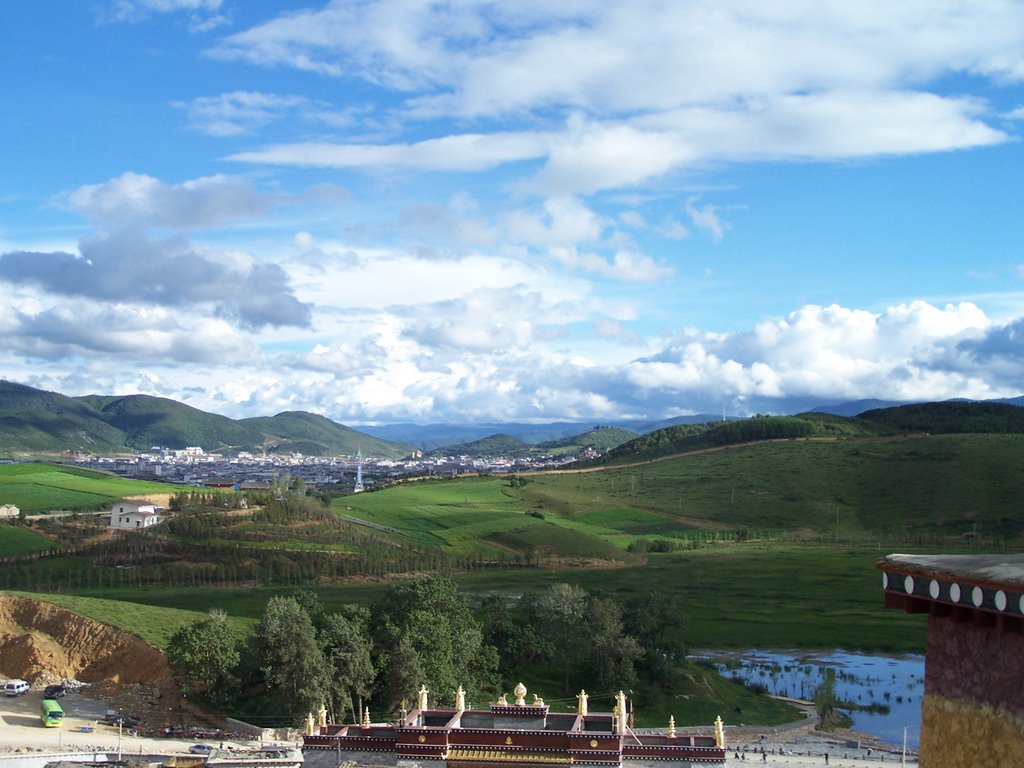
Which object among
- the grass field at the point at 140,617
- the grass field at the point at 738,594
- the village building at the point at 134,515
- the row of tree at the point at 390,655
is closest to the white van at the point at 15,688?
the grass field at the point at 140,617

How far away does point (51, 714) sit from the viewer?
55.8m

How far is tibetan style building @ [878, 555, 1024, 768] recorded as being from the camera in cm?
1043

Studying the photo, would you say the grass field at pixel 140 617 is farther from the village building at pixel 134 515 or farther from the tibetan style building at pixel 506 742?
the village building at pixel 134 515

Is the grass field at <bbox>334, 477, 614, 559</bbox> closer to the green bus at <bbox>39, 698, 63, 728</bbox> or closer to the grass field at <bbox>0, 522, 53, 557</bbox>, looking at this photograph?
the grass field at <bbox>0, 522, 53, 557</bbox>

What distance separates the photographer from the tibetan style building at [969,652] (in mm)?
10430

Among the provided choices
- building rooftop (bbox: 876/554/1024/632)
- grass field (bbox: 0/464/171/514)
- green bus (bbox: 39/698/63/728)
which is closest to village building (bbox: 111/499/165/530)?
grass field (bbox: 0/464/171/514)

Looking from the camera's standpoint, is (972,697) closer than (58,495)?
Yes

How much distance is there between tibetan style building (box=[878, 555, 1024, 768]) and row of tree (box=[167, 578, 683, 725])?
49.7 meters

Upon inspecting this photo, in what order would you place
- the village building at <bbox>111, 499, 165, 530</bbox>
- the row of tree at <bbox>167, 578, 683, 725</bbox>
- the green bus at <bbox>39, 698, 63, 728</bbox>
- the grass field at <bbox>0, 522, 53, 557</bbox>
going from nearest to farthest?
the green bus at <bbox>39, 698, 63, 728</bbox> < the row of tree at <bbox>167, 578, 683, 725</bbox> < the grass field at <bbox>0, 522, 53, 557</bbox> < the village building at <bbox>111, 499, 165, 530</bbox>

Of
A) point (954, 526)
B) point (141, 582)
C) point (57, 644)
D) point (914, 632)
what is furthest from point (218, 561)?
point (954, 526)

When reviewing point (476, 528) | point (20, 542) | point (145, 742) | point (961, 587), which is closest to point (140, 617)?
point (145, 742)

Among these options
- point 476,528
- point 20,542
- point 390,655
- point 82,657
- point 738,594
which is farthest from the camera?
point 476,528

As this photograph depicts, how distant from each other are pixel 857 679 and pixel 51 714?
201 feet

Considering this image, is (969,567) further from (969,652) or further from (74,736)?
(74,736)
